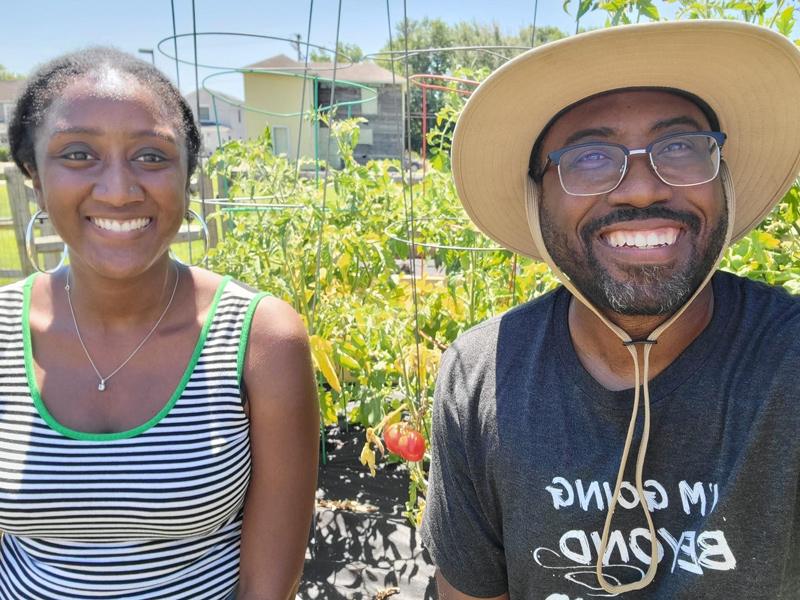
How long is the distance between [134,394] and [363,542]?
150cm

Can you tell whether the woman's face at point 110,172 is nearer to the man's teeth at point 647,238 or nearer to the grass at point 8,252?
the man's teeth at point 647,238

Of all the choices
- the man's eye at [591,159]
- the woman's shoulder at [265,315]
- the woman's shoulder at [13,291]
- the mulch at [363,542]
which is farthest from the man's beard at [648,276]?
the mulch at [363,542]

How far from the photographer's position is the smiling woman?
133cm

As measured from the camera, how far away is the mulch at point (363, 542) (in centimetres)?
242

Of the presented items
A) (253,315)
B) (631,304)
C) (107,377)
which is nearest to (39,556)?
(107,377)

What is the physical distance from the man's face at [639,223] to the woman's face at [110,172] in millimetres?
838

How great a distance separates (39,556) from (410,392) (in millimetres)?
1266

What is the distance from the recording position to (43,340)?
149 centimetres

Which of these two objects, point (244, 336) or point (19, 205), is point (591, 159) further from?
point (19, 205)

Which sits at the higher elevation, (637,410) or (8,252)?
(637,410)

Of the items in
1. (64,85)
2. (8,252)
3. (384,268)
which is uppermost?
(64,85)

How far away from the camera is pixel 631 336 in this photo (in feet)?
4.09

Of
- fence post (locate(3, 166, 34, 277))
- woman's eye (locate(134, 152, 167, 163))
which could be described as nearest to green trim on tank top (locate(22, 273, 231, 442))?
woman's eye (locate(134, 152, 167, 163))

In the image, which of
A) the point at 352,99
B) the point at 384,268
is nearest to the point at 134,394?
the point at 384,268
